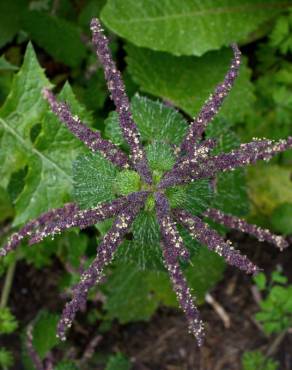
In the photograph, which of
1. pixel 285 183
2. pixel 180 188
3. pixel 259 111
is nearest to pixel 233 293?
pixel 285 183

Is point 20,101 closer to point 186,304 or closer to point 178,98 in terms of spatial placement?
point 178,98

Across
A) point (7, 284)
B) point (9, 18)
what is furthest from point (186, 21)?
point (7, 284)

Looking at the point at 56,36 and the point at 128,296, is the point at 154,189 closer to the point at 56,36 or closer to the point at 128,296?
the point at 128,296

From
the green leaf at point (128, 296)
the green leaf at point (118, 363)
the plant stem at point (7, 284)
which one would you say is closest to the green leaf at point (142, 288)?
the green leaf at point (128, 296)

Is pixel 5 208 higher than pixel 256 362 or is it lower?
higher

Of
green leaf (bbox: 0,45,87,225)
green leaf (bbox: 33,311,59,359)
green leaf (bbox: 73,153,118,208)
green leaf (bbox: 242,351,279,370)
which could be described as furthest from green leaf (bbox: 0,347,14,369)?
green leaf (bbox: 73,153,118,208)

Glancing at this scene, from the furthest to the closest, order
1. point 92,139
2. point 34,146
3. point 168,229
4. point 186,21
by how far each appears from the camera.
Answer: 1. point 186,21
2. point 34,146
3. point 92,139
4. point 168,229
